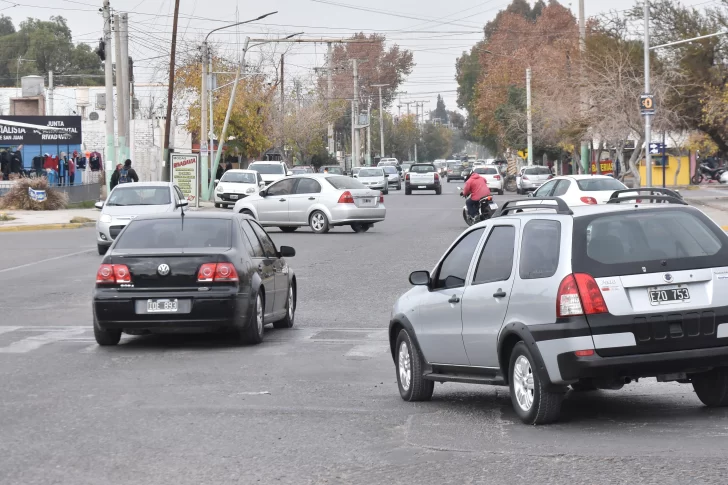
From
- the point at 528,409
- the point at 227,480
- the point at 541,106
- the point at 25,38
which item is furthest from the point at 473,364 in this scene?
the point at 25,38

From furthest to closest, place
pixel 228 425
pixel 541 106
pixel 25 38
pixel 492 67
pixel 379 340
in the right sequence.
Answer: pixel 25 38
pixel 492 67
pixel 541 106
pixel 379 340
pixel 228 425

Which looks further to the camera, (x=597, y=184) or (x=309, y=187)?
(x=309, y=187)

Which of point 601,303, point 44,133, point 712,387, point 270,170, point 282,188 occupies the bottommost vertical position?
point 712,387

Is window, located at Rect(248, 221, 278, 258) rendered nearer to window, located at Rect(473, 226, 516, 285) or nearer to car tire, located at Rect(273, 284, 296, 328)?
car tire, located at Rect(273, 284, 296, 328)

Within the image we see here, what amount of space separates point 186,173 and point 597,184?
22.4 m

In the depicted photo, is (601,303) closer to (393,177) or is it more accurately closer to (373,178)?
(373,178)

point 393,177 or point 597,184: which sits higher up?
point 597,184

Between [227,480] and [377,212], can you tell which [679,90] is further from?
[227,480]

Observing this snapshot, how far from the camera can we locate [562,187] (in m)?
31.6

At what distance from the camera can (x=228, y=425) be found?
898 centimetres

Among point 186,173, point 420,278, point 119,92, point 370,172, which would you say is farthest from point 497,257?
point 370,172

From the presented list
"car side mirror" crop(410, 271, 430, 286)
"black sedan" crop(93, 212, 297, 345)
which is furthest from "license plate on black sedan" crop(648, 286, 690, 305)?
"black sedan" crop(93, 212, 297, 345)

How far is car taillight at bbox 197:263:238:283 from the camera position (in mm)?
13711

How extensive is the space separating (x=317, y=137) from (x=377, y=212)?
72105mm
